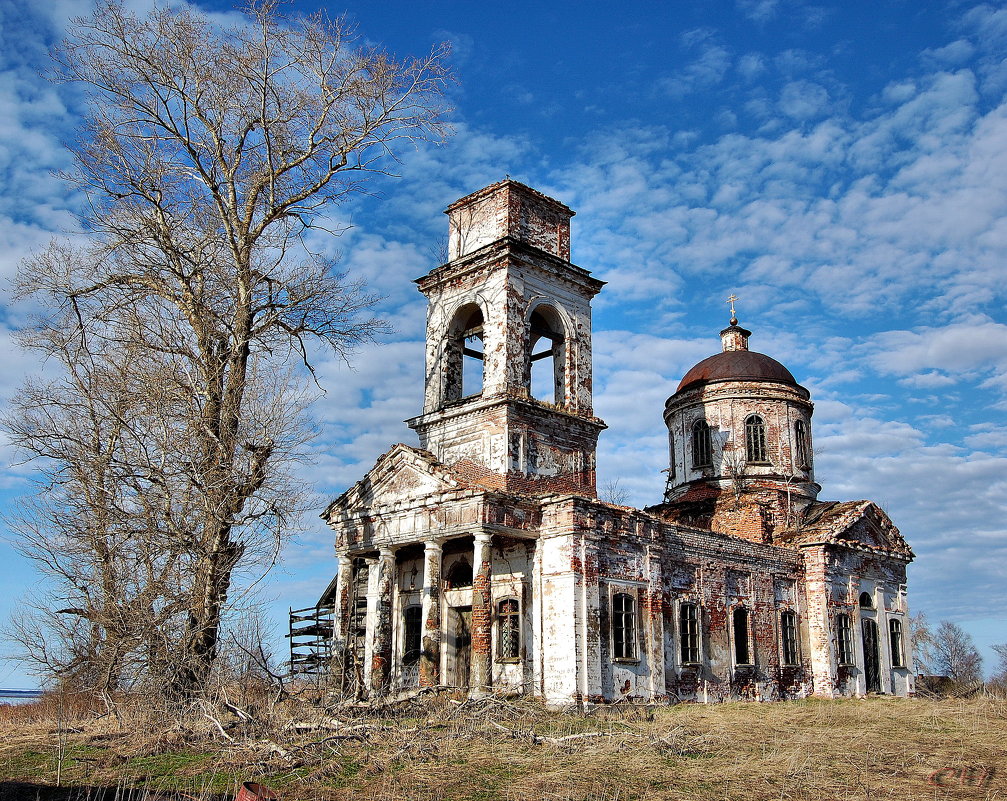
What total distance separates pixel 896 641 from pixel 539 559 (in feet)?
49.2

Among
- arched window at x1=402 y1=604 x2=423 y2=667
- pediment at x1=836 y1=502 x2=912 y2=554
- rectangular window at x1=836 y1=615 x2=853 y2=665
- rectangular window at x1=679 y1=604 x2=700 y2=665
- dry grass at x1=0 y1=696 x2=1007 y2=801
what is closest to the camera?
dry grass at x1=0 y1=696 x2=1007 y2=801

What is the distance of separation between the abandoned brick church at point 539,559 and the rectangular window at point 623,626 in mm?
41

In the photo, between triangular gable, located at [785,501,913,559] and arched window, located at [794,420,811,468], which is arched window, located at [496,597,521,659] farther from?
arched window, located at [794,420,811,468]

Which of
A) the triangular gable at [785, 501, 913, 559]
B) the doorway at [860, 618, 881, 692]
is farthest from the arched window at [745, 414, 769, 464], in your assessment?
the doorway at [860, 618, 881, 692]

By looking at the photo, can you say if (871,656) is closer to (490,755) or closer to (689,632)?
(689,632)

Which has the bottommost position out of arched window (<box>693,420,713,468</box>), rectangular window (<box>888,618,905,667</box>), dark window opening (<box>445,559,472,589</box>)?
rectangular window (<box>888,618,905,667</box>)

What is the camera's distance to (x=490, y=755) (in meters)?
10.6

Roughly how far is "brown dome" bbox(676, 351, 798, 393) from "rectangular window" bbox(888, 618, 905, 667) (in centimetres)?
826

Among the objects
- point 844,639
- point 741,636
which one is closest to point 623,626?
point 741,636

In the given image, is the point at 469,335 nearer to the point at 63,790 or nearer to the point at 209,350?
the point at 209,350

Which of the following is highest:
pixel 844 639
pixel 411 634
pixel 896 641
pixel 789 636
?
pixel 411 634

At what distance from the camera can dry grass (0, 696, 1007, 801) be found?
29.2ft

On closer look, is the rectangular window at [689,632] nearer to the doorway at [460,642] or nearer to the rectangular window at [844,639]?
the doorway at [460,642]

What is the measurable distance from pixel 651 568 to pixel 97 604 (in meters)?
11.0
